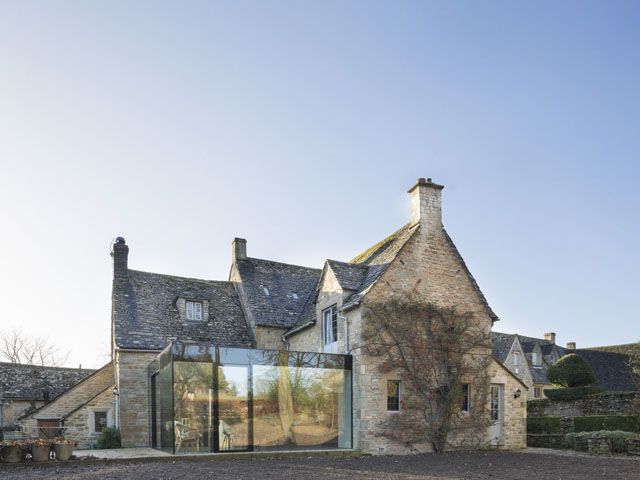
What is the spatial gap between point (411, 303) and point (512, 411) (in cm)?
636

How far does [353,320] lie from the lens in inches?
800

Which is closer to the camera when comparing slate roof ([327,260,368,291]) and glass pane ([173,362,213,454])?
glass pane ([173,362,213,454])

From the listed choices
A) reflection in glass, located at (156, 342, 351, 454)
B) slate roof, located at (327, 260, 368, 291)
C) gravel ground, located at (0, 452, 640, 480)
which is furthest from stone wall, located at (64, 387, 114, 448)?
slate roof, located at (327, 260, 368, 291)

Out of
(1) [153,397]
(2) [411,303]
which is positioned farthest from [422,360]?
(1) [153,397]

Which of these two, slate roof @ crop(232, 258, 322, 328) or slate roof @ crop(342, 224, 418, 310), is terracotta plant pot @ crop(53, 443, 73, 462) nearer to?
slate roof @ crop(342, 224, 418, 310)

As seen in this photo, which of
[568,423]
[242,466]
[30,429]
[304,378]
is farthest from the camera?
[30,429]

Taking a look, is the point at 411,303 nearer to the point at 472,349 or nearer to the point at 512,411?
the point at 472,349

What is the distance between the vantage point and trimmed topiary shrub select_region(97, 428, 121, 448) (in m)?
21.7

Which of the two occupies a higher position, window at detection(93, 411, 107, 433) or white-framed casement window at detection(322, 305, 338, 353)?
white-framed casement window at detection(322, 305, 338, 353)

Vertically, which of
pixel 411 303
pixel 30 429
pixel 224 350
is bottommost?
pixel 30 429

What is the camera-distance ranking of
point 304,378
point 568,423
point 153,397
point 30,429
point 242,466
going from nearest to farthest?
1. point 242,466
2. point 304,378
3. point 153,397
4. point 568,423
5. point 30,429

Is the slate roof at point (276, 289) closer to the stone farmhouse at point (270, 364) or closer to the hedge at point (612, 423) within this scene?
the stone farmhouse at point (270, 364)

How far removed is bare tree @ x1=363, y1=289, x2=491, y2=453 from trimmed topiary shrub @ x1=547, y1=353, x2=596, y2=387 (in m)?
12.3

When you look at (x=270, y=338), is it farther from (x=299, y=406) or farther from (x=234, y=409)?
(x=234, y=409)
